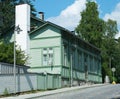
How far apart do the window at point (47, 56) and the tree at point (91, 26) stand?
22.8 metres

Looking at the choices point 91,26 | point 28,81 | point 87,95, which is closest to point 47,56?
point 28,81

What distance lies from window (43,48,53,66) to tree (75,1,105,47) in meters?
22.8

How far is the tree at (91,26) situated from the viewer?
68.5m

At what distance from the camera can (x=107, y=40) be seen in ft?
274

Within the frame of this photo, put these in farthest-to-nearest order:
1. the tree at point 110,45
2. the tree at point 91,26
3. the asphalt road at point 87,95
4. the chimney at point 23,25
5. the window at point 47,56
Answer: the tree at point 110,45 < the tree at point 91,26 < the chimney at point 23,25 < the window at point 47,56 < the asphalt road at point 87,95

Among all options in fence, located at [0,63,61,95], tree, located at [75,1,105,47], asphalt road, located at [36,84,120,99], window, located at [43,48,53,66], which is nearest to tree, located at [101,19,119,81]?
tree, located at [75,1,105,47]

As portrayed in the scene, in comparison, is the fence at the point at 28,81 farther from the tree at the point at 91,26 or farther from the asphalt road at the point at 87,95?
the tree at the point at 91,26

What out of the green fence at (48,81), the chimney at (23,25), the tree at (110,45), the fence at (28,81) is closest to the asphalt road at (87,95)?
the fence at (28,81)

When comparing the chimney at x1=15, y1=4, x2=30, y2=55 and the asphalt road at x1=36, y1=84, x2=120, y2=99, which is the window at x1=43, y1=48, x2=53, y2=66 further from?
the asphalt road at x1=36, y1=84, x2=120, y2=99

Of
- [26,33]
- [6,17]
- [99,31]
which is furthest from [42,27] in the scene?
[99,31]

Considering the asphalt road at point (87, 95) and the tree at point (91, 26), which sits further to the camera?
the tree at point (91, 26)

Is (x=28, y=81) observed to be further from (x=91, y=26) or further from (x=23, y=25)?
(x=91, y=26)

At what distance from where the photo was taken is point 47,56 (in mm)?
46344

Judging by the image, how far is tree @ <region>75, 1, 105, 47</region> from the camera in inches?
2696
